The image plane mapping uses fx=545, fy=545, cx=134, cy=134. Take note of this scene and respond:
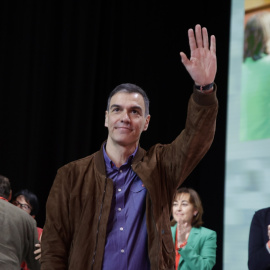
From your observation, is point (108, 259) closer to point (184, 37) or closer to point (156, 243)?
point (156, 243)

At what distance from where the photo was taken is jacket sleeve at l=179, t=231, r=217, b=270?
13.5ft

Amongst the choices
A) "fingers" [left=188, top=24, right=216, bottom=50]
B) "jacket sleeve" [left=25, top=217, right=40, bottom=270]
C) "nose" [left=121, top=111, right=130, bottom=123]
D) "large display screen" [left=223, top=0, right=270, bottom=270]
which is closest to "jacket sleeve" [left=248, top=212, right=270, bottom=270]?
"large display screen" [left=223, top=0, right=270, bottom=270]

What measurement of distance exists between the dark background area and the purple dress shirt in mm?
3672

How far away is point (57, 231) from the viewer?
7.28 ft

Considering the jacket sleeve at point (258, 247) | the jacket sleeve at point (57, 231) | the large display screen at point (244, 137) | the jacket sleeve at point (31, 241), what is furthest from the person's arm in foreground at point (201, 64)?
the large display screen at point (244, 137)

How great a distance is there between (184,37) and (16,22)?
206 centimetres

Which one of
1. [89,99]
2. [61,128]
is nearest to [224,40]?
[89,99]

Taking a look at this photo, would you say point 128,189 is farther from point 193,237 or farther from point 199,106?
point 193,237

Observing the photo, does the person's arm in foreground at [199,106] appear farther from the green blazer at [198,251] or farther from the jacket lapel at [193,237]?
the jacket lapel at [193,237]

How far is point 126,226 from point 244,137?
3.15 meters

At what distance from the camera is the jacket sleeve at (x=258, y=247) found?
13.2ft

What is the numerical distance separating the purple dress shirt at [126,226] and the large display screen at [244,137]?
279 centimetres

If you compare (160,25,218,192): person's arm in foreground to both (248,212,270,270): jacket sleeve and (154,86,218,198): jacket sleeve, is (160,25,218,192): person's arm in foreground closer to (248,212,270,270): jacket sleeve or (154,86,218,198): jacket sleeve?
(154,86,218,198): jacket sleeve

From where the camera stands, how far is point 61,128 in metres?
6.00
